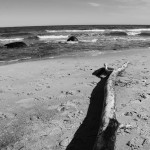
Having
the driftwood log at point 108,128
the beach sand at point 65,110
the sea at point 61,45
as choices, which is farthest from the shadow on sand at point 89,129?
the sea at point 61,45

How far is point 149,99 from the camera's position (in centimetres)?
557

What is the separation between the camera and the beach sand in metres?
3.86

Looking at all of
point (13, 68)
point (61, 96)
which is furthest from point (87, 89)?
point (13, 68)

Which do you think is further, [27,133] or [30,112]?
[30,112]

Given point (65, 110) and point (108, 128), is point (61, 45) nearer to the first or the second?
point (65, 110)

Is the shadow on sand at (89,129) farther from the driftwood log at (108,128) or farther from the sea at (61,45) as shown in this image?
the sea at (61,45)

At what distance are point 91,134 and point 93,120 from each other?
558 mm

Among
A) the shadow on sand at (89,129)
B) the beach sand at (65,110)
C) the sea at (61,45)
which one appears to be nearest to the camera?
the shadow on sand at (89,129)

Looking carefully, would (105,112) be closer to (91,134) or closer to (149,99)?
(91,134)

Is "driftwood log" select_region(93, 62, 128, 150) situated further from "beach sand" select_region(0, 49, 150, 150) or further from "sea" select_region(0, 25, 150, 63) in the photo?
"sea" select_region(0, 25, 150, 63)

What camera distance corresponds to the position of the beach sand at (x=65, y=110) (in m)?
3.86

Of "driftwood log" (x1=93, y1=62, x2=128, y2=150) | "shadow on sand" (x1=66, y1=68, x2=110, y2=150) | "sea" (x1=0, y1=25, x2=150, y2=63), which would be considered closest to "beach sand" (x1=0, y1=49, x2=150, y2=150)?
"shadow on sand" (x1=66, y1=68, x2=110, y2=150)

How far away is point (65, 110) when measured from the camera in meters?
5.11

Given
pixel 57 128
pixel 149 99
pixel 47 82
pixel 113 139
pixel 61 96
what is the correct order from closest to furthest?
1. pixel 113 139
2. pixel 57 128
3. pixel 149 99
4. pixel 61 96
5. pixel 47 82
